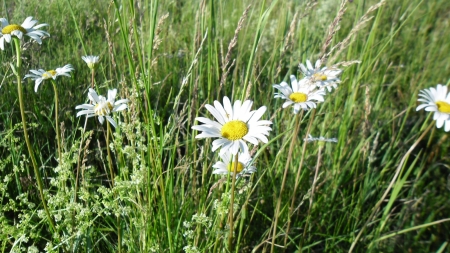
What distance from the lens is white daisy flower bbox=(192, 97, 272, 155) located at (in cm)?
100

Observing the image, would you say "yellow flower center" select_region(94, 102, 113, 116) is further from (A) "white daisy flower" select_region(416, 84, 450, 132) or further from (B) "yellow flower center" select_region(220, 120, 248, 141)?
(A) "white daisy flower" select_region(416, 84, 450, 132)

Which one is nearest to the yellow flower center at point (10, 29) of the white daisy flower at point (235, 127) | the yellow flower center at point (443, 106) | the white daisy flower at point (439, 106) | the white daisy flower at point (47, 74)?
the white daisy flower at point (47, 74)

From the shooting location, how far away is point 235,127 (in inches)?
41.6

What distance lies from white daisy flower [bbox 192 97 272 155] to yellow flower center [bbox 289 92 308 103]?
0.65 ft

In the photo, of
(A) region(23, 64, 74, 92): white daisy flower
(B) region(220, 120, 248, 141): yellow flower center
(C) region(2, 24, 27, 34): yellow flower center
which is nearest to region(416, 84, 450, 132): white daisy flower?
(B) region(220, 120, 248, 141): yellow flower center

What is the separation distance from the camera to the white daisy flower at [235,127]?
3.26 ft

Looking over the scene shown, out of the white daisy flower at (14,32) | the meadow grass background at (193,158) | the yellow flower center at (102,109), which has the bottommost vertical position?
the meadow grass background at (193,158)

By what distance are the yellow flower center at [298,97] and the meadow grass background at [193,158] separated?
5 centimetres

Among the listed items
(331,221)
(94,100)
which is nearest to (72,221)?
(94,100)

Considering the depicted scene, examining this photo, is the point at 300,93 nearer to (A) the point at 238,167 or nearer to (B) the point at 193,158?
(A) the point at 238,167

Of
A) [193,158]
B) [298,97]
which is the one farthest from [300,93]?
[193,158]

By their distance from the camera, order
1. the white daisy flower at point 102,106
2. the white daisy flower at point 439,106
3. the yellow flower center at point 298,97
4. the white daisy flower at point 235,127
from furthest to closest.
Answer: the white daisy flower at point 439,106, the yellow flower center at point 298,97, the white daisy flower at point 102,106, the white daisy flower at point 235,127

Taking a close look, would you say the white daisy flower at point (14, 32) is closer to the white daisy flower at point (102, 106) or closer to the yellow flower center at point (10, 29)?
the yellow flower center at point (10, 29)

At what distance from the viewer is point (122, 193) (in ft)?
3.91
